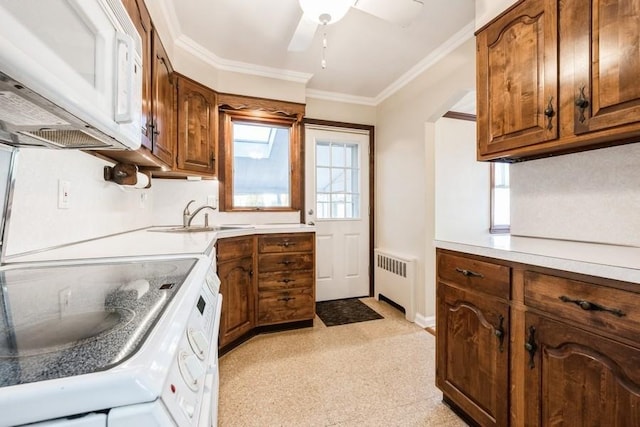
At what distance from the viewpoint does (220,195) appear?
9.08 ft

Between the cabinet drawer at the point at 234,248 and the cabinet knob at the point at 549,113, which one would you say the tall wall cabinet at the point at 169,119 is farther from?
the cabinet knob at the point at 549,113

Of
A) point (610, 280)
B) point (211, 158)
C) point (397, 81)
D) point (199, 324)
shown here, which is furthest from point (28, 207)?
point (397, 81)

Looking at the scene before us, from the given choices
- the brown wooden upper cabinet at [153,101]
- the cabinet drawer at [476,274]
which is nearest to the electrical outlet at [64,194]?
the brown wooden upper cabinet at [153,101]

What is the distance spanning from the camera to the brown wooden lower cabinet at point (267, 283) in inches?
84.7

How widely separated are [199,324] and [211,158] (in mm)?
2093

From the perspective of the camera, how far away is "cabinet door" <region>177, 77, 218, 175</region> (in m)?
2.24

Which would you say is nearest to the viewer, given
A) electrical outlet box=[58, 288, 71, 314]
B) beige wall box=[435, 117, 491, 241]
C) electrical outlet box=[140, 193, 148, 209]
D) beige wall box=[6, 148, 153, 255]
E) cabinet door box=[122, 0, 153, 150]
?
electrical outlet box=[58, 288, 71, 314]

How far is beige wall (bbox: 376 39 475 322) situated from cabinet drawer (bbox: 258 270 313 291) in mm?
1085

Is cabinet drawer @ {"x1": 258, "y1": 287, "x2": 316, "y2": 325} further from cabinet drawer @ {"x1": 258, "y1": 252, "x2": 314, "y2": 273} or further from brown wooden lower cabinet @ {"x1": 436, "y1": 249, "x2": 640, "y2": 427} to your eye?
brown wooden lower cabinet @ {"x1": 436, "y1": 249, "x2": 640, "y2": 427}

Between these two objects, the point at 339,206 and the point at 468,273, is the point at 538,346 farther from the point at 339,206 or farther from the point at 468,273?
the point at 339,206

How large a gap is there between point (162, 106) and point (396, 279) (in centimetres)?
256

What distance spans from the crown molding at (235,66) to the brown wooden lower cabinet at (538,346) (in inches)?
88.7

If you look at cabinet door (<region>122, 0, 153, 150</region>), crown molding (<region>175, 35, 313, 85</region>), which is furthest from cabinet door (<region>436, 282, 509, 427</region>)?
crown molding (<region>175, 35, 313, 85</region>)

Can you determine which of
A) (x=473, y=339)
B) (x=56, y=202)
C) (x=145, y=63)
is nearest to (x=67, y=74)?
(x=56, y=202)
